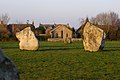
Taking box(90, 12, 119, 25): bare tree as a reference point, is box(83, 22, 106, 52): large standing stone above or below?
below

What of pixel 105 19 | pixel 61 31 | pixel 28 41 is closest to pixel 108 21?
pixel 105 19

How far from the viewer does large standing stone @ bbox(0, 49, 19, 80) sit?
5.18 metres

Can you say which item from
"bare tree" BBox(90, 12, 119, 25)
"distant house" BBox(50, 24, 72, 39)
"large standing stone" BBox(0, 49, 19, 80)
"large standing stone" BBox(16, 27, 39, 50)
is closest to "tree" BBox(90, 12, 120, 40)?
"bare tree" BBox(90, 12, 119, 25)

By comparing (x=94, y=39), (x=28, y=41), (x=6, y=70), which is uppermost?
(x=6, y=70)

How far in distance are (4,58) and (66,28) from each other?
94.1 metres

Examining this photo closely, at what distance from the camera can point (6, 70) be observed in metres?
5.28

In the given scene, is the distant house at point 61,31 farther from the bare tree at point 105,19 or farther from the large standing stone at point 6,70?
the large standing stone at point 6,70

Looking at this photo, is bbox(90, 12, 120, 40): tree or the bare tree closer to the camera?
bbox(90, 12, 120, 40): tree

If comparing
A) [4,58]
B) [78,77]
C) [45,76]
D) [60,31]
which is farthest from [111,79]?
[60,31]

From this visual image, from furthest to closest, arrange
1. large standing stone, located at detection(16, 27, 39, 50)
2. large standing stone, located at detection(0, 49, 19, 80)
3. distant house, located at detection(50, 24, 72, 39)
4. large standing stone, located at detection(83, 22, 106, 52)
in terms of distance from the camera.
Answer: distant house, located at detection(50, 24, 72, 39) < large standing stone, located at detection(16, 27, 39, 50) < large standing stone, located at detection(83, 22, 106, 52) < large standing stone, located at detection(0, 49, 19, 80)

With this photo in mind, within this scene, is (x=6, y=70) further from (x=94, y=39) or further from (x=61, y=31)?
(x=61, y=31)

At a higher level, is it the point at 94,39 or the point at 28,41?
the point at 94,39

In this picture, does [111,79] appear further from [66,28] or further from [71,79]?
[66,28]

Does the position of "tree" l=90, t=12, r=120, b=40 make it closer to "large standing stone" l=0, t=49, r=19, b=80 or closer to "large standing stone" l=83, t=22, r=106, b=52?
"large standing stone" l=83, t=22, r=106, b=52
